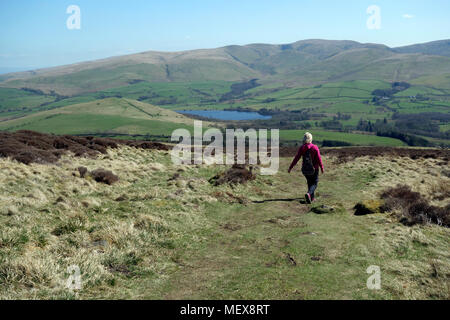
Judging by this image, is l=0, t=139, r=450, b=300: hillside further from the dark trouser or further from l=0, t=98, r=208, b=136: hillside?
l=0, t=98, r=208, b=136: hillside

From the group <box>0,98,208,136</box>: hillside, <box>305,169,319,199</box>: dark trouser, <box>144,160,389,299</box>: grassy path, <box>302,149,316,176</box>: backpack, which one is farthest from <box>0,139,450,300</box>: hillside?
<box>0,98,208,136</box>: hillside

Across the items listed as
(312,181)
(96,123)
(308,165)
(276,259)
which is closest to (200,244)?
(276,259)

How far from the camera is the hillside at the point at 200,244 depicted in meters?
6.80

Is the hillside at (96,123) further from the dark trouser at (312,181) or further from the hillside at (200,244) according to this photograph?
the dark trouser at (312,181)

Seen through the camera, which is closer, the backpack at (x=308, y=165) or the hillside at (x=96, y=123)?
the backpack at (x=308, y=165)

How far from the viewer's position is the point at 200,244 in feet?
33.4

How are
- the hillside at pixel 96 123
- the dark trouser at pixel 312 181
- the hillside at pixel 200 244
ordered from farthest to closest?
the hillside at pixel 96 123, the dark trouser at pixel 312 181, the hillside at pixel 200 244

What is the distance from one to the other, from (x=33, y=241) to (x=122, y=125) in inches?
5236

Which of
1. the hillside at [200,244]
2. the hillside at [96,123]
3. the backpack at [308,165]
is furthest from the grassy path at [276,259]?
the hillside at [96,123]

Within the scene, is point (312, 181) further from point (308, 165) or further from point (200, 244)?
point (200, 244)

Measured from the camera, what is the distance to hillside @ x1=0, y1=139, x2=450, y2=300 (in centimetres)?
680
